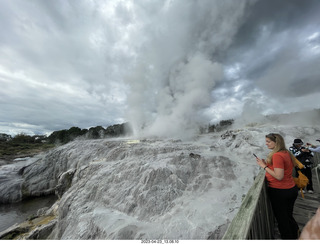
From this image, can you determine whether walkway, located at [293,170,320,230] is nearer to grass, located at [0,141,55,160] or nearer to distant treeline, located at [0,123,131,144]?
grass, located at [0,141,55,160]

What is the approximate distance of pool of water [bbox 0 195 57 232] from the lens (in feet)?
38.1

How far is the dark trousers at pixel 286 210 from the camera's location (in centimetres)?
258

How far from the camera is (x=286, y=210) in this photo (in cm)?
264

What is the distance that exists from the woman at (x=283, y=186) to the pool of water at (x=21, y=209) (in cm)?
1644

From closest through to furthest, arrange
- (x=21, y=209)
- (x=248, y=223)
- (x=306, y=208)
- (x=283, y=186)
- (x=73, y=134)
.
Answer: (x=248, y=223)
(x=283, y=186)
(x=306, y=208)
(x=21, y=209)
(x=73, y=134)

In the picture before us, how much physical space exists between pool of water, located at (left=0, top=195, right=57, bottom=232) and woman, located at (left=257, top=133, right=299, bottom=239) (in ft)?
53.9

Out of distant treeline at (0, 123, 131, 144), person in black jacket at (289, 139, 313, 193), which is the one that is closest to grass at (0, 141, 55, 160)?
distant treeline at (0, 123, 131, 144)

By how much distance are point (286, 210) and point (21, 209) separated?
19916mm

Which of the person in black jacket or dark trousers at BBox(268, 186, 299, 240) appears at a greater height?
the person in black jacket

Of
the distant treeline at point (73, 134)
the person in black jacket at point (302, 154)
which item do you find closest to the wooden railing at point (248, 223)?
the person in black jacket at point (302, 154)

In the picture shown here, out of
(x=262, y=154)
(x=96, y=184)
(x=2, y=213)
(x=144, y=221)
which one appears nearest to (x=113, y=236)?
(x=144, y=221)

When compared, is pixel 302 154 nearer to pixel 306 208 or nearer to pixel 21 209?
pixel 306 208

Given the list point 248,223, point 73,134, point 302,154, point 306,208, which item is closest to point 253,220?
point 248,223

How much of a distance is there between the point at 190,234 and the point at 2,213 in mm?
18067
